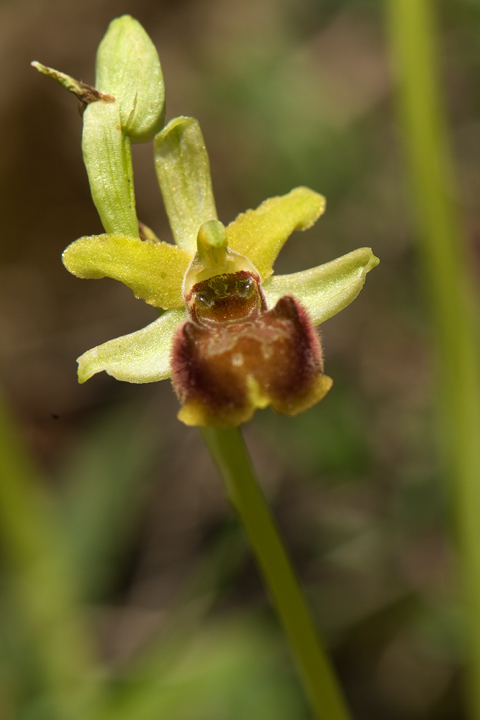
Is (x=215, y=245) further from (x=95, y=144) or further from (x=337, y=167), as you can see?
(x=337, y=167)

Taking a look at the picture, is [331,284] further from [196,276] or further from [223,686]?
[223,686]

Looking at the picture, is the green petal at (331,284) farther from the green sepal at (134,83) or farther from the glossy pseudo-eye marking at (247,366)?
the green sepal at (134,83)

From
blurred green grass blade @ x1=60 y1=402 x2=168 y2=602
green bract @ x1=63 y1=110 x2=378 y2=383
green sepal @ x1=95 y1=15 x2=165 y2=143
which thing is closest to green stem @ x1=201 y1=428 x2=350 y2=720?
green bract @ x1=63 y1=110 x2=378 y2=383

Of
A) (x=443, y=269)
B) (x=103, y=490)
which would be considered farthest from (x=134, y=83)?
(x=103, y=490)

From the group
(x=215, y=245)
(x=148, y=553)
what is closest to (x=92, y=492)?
(x=148, y=553)

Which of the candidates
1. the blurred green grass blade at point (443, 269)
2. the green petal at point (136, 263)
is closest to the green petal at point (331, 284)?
the green petal at point (136, 263)
